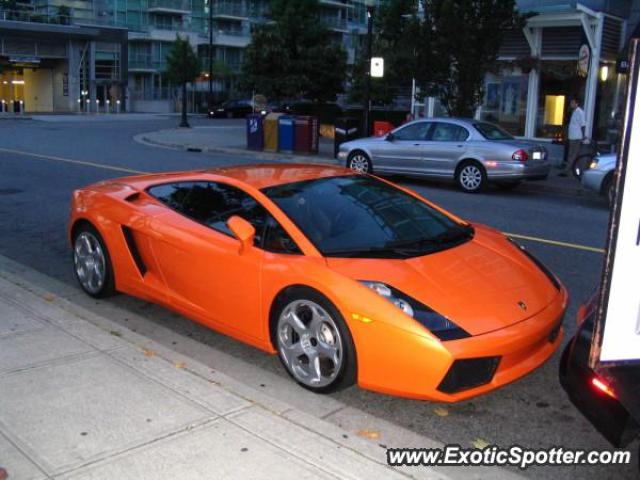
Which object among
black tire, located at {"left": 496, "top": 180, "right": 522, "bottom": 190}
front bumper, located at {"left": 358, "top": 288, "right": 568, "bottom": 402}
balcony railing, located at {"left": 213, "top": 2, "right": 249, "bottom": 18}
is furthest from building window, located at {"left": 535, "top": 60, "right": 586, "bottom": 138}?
balcony railing, located at {"left": 213, "top": 2, "right": 249, "bottom": 18}

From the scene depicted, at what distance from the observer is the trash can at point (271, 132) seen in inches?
858

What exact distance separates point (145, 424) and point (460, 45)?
49.6 feet

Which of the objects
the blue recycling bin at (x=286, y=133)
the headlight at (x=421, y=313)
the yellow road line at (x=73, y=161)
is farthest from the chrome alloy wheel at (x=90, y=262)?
the blue recycling bin at (x=286, y=133)

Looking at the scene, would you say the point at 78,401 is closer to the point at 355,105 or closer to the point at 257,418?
the point at 257,418

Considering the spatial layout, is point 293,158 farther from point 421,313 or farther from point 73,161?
point 421,313

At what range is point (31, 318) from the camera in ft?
17.3

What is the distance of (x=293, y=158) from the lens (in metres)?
20.5

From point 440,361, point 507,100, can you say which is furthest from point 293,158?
point 440,361

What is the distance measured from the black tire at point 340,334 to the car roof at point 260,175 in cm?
102

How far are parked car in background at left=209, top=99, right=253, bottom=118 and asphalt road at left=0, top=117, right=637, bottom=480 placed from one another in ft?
102

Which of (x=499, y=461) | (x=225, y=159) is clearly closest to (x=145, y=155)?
(x=225, y=159)

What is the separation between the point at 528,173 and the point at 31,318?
10.6 m

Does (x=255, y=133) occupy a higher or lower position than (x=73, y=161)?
higher

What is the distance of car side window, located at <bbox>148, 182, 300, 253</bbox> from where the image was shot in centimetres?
→ 462
